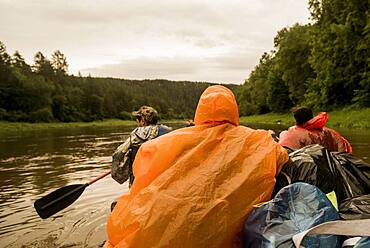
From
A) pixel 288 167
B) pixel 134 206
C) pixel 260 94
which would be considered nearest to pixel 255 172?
pixel 288 167

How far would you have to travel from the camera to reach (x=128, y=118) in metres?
100

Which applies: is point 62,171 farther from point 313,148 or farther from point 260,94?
point 260,94

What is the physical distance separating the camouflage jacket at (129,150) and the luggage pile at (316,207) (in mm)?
2436

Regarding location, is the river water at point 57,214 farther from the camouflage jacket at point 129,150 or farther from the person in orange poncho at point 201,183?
the person in orange poncho at point 201,183

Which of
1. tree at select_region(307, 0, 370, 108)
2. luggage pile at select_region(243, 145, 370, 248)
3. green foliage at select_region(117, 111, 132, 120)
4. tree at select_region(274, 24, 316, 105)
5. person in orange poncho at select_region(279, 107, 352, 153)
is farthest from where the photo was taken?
green foliage at select_region(117, 111, 132, 120)

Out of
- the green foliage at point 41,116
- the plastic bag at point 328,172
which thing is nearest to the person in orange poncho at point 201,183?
the plastic bag at point 328,172

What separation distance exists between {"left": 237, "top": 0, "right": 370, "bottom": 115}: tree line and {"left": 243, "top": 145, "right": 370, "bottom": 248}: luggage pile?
2701 cm

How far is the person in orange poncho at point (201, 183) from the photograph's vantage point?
2561mm

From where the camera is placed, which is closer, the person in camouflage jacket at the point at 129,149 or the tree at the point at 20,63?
the person in camouflage jacket at the point at 129,149

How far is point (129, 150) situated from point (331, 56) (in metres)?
32.6

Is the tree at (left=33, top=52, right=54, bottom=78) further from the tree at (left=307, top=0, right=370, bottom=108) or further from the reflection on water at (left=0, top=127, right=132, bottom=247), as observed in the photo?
the reflection on water at (left=0, top=127, right=132, bottom=247)

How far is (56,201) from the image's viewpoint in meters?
5.58

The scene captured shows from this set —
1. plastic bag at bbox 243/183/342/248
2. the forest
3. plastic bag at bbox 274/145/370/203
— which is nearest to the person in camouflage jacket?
plastic bag at bbox 274/145/370/203

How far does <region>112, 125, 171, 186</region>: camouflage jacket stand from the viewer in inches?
208
